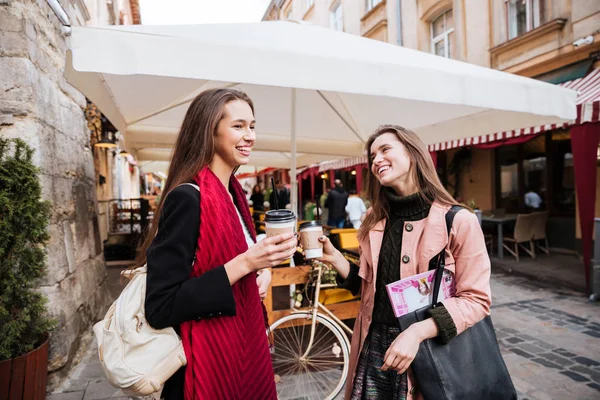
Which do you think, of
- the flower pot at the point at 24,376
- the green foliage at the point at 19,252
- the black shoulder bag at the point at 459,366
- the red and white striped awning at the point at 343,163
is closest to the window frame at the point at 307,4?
the red and white striped awning at the point at 343,163

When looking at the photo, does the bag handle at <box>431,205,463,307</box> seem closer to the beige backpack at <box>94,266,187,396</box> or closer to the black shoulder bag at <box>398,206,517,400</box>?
the black shoulder bag at <box>398,206,517,400</box>

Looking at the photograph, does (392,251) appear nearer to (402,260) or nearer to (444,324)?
(402,260)

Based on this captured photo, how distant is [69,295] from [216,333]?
2.85 m

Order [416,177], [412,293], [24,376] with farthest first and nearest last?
[24,376], [416,177], [412,293]

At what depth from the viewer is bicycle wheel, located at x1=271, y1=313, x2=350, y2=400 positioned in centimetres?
296

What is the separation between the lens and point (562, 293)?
5.50 meters

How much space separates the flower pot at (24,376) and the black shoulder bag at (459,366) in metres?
2.45

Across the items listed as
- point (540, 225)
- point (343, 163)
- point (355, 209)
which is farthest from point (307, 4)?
point (540, 225)

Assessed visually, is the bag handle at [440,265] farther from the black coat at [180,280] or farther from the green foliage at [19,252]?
the green foliage at [19,252]

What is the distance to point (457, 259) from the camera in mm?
1457

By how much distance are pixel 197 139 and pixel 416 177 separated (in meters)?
0.97

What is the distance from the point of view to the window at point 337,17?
17531mm

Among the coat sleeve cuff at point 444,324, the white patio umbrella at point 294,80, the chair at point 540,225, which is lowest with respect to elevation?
the chair at point 540,225

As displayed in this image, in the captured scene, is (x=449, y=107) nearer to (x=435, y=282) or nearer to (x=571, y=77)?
(x=435, y=282)
